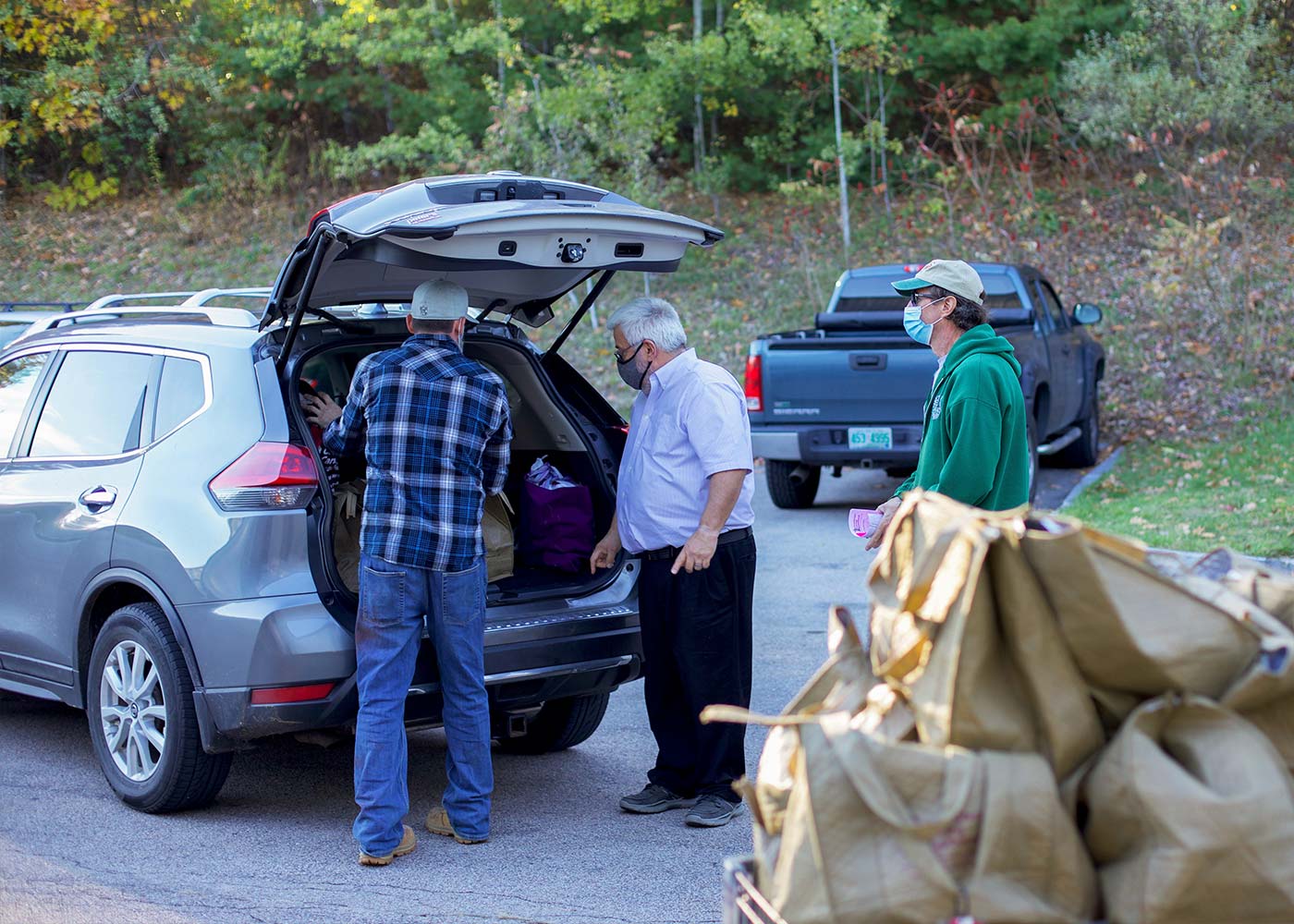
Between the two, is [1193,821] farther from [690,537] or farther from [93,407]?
[93,407]

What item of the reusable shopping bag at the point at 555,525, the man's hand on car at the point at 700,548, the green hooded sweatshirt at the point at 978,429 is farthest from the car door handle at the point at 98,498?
the green hooded sweatshirt at the point at 978,429

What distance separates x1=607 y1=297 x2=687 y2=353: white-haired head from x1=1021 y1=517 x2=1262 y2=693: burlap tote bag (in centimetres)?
287

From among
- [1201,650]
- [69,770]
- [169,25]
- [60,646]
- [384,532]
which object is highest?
[169,25]

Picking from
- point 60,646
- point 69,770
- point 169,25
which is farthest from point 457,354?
point 169,25

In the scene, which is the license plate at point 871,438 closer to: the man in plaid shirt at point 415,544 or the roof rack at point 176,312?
the roof rack at point 176,312

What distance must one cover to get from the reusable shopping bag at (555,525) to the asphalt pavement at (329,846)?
3.01ft

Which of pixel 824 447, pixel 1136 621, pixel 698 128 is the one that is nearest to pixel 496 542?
pixel 1136 621

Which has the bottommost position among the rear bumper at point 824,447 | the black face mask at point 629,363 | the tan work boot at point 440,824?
A: the rear bumper at point 824,447

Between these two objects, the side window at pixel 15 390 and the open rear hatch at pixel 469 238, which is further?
the side window at pixel 15 390

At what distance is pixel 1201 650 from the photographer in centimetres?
235

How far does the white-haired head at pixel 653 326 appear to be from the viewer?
5.13 meters

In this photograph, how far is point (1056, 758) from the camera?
2381 millimetres

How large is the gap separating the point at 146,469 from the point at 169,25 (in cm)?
2396

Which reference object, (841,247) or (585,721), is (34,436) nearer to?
(585,721)
